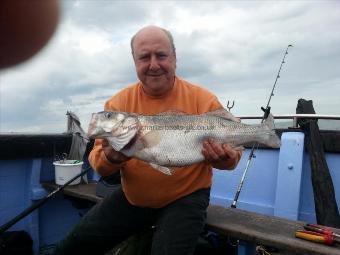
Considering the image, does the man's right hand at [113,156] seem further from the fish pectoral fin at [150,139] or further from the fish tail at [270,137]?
the fish tail at [270,137]

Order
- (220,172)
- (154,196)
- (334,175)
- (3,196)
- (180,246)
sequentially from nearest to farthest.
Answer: (180,246) < (154,196) < (334,175) < (3,196) < (220,172)

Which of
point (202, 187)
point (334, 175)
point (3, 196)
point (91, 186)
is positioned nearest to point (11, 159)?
point (3, 196)

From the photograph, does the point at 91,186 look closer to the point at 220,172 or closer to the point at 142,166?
the point at 220,172

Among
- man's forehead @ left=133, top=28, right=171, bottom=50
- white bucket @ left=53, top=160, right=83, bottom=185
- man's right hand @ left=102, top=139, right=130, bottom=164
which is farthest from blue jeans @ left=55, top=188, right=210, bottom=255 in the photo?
white bucket @ left=53, top=160, right=83, bottom=185

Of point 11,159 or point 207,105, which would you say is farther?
point 11,159

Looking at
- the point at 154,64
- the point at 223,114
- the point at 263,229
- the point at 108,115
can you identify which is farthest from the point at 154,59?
the point at 263,229

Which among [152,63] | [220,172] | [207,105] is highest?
[152,63]

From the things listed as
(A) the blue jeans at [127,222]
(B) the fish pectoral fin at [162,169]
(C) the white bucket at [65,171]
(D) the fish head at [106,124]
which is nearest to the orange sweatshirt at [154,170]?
(A) the blue jeans at [127,222]

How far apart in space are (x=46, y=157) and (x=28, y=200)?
785 millimetres

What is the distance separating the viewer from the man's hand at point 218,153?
3.25 meters

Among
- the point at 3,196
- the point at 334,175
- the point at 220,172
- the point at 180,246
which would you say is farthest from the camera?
the point at 220,172

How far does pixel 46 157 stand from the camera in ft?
20.2

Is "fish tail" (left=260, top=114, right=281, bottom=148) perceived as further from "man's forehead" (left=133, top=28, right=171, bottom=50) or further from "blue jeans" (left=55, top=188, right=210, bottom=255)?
"man's forehead" (left=133, top=28, right=171, bottom=50)

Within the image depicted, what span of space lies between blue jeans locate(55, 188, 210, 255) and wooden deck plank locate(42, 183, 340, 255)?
0.34 m
